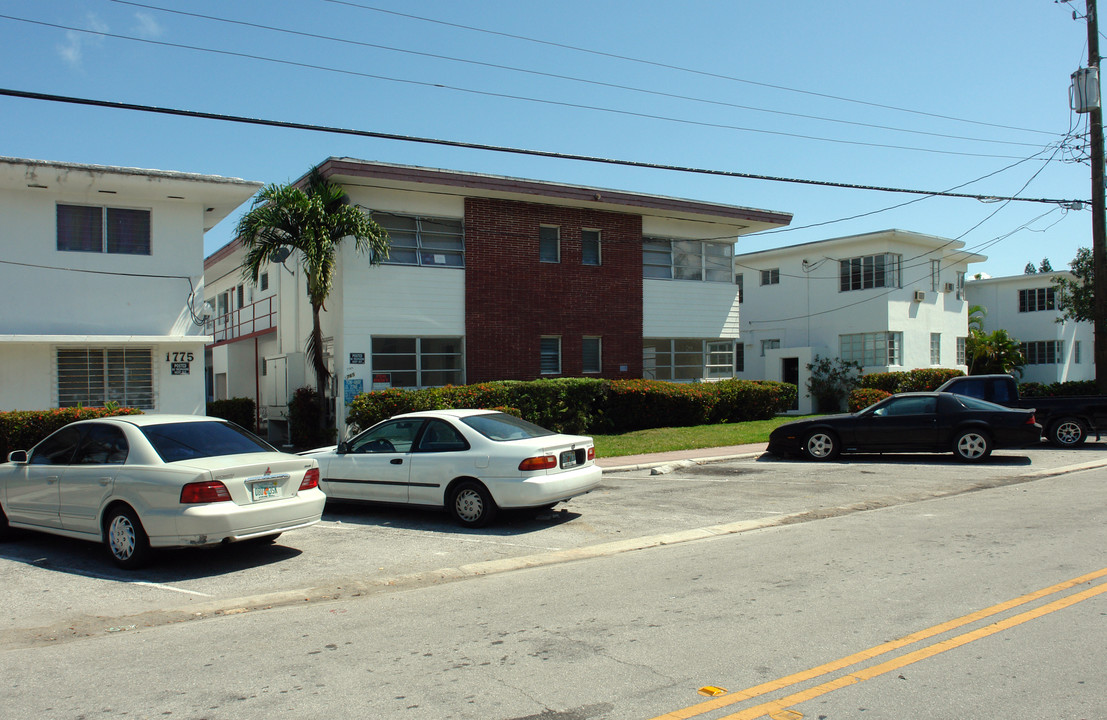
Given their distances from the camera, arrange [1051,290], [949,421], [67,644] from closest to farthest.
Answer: [67,644] < [949,421] < [1051,290]

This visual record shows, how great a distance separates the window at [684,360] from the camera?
971 inches

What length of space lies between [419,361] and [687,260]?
9.59m

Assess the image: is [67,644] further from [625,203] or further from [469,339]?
[625,203]

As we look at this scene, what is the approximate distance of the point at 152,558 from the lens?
790cm

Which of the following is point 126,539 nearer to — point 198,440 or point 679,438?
point 198,440

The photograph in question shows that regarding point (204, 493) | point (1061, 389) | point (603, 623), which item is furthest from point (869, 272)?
point (204, 493)

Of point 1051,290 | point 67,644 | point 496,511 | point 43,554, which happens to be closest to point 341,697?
point 67,644

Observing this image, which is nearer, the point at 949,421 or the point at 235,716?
the point at 235,716

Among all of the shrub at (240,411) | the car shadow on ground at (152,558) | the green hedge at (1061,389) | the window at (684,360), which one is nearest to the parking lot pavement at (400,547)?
the car shadow on ground at (152,558)

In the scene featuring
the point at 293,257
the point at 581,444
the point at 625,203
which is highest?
the point at 625,203

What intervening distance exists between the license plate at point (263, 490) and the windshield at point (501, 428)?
2686 mm

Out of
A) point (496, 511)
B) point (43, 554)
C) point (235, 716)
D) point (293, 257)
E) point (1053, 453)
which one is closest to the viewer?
point (235, 716)

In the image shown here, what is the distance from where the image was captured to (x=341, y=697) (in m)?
4.55

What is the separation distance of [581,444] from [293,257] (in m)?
14.5
